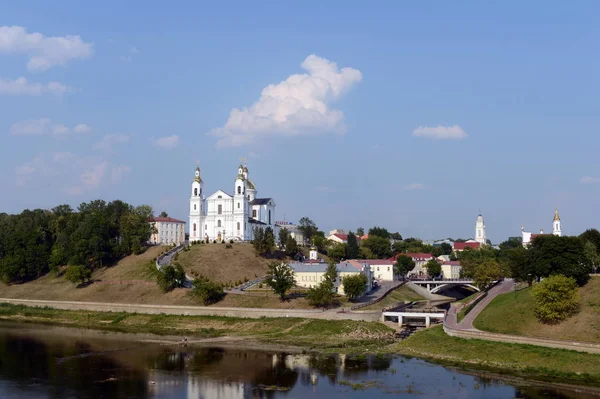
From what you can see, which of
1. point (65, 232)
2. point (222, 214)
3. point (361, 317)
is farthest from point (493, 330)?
point (65, 232)

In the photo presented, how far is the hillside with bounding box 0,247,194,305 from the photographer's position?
8350cm

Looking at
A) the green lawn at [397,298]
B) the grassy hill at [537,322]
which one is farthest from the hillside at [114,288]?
the grassy hill at [537,322]

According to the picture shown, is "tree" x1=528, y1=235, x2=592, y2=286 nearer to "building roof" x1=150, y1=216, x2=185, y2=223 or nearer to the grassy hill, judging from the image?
the grassy hill

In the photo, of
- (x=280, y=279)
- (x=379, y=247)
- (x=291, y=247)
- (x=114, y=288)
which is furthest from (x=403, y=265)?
(x=114, y=288)

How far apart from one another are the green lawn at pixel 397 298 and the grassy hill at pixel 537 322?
1720cm

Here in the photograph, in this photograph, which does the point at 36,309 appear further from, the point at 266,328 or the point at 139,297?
the point at 266,328

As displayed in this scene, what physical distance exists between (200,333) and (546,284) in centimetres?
3411

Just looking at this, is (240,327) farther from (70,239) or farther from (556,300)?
(70,239)

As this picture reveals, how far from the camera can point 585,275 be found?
200ft

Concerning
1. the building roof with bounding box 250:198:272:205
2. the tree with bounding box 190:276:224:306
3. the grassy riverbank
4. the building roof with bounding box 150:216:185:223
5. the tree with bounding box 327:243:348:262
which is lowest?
the grassy riverbank

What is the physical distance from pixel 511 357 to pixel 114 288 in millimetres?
56035

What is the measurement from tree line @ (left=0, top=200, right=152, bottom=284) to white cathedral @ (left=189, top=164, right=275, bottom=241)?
8.82 m

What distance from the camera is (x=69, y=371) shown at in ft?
160

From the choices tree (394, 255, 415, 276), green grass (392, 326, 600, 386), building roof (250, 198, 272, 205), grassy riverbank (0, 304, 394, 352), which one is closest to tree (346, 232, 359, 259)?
tree (394, 255, 415, 276)
